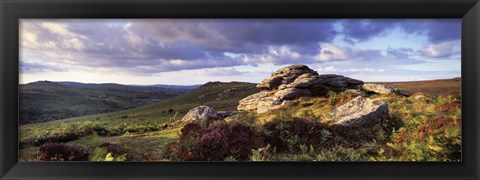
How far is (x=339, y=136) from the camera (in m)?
3.44

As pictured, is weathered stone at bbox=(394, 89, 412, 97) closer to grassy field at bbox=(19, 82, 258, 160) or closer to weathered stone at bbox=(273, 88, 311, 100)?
weathered stone at bbox=(273, 88, 311, 100)

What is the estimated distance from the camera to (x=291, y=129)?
3.45 meters

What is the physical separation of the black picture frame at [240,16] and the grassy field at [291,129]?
12cm

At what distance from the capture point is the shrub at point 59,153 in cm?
338

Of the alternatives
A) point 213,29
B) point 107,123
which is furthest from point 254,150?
point 107,123

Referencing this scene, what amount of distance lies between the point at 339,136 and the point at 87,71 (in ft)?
7.56

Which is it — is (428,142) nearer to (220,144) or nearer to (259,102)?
(259,102)

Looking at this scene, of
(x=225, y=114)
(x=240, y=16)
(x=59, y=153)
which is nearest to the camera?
(x=240, y=16)

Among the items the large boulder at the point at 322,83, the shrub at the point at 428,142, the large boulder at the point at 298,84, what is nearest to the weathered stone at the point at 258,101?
the large boulder at the point at 298,84

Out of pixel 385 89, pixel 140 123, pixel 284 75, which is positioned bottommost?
pixel 140 123

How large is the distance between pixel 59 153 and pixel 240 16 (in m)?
1.96

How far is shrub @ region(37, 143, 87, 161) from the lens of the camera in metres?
3.38

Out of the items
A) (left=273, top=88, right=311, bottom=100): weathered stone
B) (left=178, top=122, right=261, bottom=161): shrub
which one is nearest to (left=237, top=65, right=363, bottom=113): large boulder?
(left=273, top=88, right=311, bottom=100): weathered stone

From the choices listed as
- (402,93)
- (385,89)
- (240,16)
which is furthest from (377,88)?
(240,16)
